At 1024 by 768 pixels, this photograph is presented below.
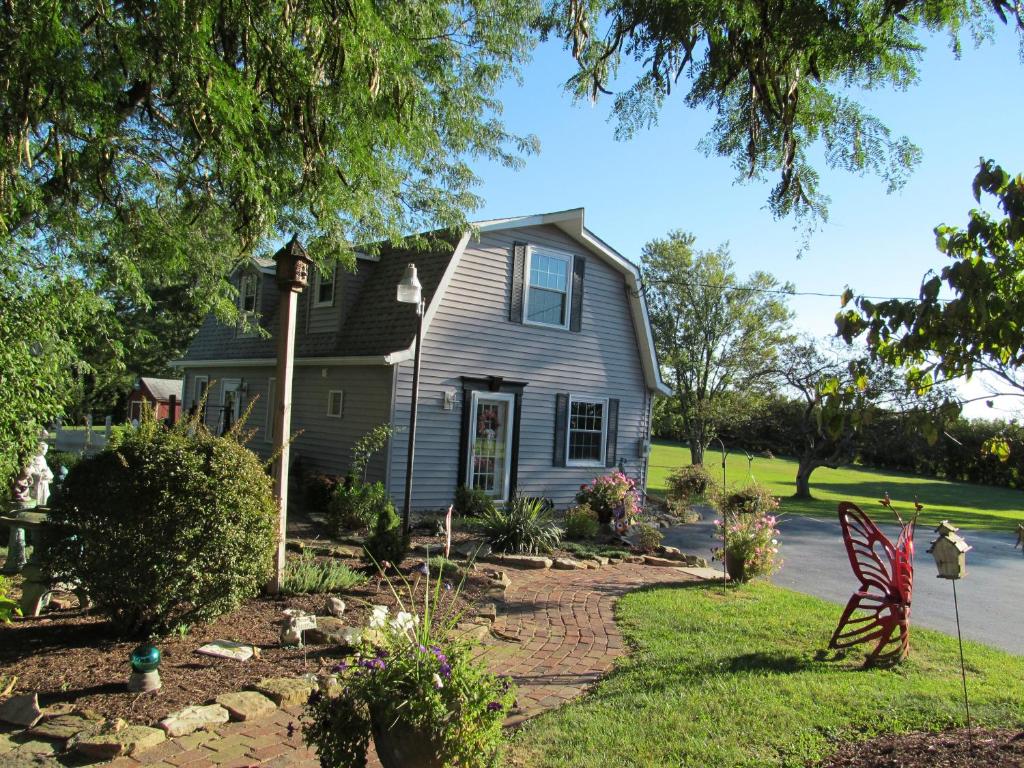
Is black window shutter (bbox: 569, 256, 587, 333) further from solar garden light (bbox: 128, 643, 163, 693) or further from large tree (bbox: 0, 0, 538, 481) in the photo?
solar garden light (bbox: 128, 643, 163, 693)

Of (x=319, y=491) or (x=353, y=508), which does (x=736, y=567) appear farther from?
(x=319, y=491)

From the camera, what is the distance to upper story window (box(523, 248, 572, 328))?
14789 millimetres

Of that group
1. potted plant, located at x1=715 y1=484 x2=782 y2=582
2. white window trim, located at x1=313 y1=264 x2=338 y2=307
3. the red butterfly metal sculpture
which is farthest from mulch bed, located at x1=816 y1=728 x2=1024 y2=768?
white window trim, located at x1=313 y1=264 x2=338 y2=307

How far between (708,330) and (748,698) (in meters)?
20.5

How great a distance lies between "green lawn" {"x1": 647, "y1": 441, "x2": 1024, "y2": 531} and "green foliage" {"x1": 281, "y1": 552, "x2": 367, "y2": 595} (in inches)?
494

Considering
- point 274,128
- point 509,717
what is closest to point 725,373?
point 274,128

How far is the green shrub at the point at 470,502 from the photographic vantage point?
13.0 meters

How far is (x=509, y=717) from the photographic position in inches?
176

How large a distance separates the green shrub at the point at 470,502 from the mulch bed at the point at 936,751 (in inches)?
360

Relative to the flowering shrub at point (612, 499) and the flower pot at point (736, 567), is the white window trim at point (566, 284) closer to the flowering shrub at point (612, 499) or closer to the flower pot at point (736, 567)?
the flowering shrub at point (612, 499)

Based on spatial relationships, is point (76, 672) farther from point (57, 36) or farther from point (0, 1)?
point (0, 1)

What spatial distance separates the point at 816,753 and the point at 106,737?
Result: 366 cm

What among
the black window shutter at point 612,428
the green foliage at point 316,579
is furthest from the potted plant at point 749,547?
the black window shutter at point 612,428

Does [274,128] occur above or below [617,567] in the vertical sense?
above
